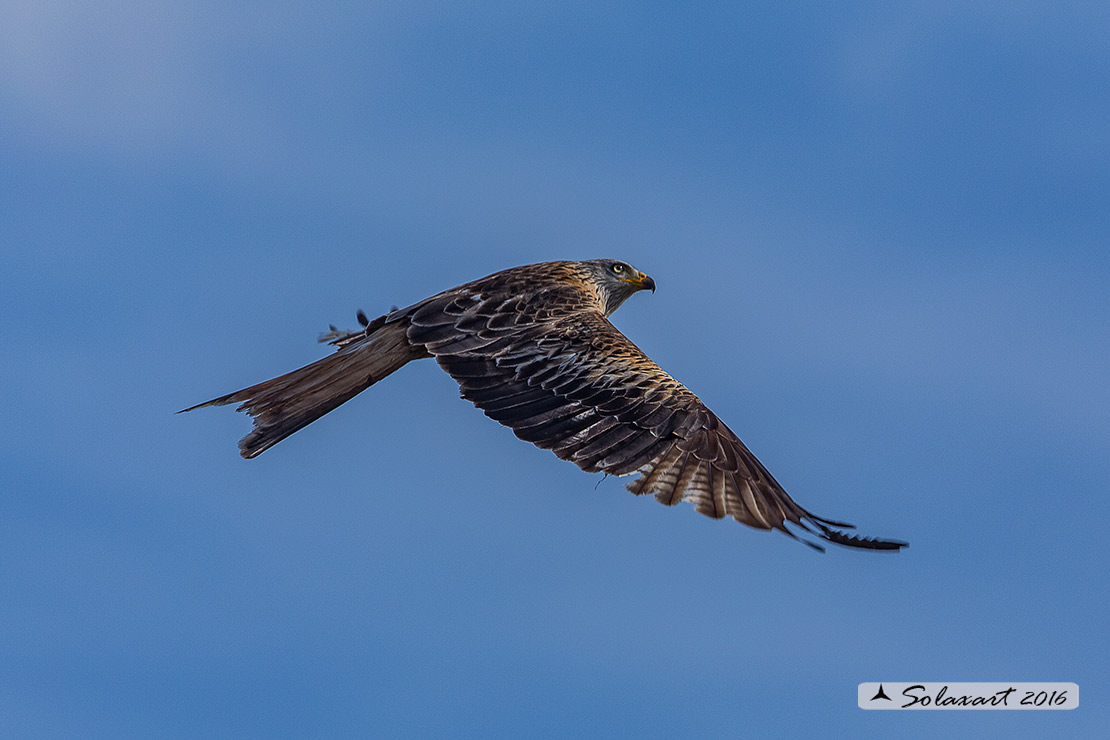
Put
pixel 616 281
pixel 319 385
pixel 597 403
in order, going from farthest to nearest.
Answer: pixel 616 281 < pixel 319 385 < pixel 597 403

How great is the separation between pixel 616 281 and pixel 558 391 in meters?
3.73

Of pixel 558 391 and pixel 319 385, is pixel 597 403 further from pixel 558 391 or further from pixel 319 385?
pixel 319 385

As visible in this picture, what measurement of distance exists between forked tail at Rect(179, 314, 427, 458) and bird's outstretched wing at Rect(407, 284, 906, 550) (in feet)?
1.14

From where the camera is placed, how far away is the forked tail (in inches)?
420

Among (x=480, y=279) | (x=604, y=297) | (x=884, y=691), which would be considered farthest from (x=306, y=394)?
(x=884, y=691)

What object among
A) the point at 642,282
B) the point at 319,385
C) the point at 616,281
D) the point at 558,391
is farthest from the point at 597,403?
the point at 642,282

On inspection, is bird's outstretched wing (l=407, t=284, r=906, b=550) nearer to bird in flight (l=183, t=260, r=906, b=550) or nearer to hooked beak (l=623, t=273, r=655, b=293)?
bird in flight (l=183, t=260, r=906, b=550)

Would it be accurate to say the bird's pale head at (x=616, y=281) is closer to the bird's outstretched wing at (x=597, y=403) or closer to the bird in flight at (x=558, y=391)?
the bird in flight at (x=558, y=391)

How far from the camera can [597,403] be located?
9.87 metres

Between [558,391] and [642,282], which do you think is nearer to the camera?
[558,391]

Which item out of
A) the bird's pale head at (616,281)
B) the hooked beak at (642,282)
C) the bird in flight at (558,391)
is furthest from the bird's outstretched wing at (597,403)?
the hooked beak at (642,282)

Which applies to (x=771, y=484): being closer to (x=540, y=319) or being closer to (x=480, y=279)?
(x=540, y=319)

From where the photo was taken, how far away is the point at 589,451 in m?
9.36

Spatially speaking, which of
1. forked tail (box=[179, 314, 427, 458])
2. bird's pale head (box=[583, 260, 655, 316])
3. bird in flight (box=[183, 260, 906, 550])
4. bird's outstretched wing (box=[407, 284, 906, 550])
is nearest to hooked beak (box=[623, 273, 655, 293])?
bird's pale head (box=[583, 260, 655, 316])
